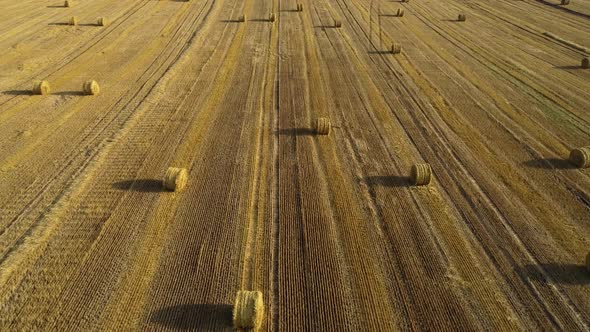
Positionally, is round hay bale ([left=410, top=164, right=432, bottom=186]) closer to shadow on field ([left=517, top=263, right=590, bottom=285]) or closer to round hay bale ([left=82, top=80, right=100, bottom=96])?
shadow on field ([left=517, top=263, right=590, bottom=285])

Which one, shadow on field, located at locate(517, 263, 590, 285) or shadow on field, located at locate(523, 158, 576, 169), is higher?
shadow on field, located at locate(523, 158, 576, 169)

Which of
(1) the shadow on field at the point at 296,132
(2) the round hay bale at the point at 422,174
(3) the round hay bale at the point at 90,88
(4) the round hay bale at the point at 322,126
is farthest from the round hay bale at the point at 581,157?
(3) the round hay bale at the point at 90,88

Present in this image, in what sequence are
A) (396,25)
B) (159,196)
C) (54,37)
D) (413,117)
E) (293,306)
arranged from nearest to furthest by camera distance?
(293,306) → (159,196) → (413,117) → (54,37) → (396,25)

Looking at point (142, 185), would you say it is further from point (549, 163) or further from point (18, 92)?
point (549, 163)

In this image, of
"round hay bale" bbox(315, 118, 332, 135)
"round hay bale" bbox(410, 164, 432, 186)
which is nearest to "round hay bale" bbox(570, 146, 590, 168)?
"round hay bale" bbox(410, 164, 432, 186)

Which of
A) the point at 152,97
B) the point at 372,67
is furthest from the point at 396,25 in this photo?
the point at 152,97

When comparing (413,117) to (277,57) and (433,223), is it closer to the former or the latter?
(433,223)

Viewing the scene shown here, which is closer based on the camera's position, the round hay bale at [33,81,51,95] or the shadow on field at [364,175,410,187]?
the shadow on field at [364,175,410,187]
